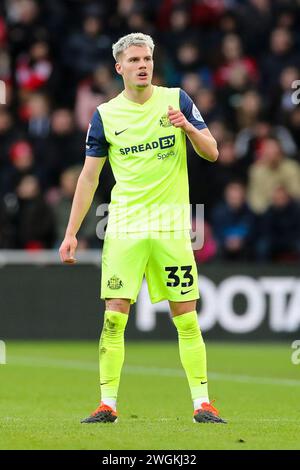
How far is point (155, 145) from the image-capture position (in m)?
8.58

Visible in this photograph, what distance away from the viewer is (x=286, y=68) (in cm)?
1872

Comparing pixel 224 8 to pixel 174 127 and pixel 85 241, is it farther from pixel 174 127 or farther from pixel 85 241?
pixel 174 127

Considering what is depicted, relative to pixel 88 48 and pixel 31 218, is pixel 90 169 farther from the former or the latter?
pixel 88 48

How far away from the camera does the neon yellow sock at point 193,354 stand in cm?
855

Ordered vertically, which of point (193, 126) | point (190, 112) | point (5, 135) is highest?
point (5, 135)

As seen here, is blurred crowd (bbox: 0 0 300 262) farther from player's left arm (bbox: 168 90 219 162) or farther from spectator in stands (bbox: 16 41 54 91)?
player's left arm (bbox: 168 90 219 162)

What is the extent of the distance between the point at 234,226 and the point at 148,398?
21.6 feet

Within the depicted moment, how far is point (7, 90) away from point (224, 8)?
13.0ft

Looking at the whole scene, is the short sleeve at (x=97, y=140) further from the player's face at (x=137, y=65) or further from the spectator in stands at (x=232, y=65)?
the spectator in stands at (x=232, y=65)

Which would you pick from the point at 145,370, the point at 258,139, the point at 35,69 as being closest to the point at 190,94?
the point at 258,139

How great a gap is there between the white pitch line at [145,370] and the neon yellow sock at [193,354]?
354cm

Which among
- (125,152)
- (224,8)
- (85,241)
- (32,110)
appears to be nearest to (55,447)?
(125,152)

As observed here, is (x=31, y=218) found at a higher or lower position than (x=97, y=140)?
lower

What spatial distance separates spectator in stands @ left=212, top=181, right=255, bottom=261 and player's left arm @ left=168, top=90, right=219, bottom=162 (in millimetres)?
8403
